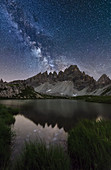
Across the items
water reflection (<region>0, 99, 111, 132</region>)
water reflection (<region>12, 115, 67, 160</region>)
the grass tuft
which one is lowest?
water reflection (<region>0, 99, 111, 132</region>)

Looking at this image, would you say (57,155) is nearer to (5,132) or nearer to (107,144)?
(107,144)

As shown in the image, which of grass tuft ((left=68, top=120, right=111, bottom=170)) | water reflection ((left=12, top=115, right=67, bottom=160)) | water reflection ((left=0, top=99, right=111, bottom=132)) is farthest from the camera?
water reflection ((left=0, top=99, right=111, bottom=132))

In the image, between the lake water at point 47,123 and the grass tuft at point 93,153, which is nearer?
the grass tuft at point 93,153

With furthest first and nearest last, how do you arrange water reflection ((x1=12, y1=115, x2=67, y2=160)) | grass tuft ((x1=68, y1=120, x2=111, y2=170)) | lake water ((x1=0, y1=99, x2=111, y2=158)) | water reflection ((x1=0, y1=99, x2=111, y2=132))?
1. water reflection ((x1=0, y1=99, x2=111, y2=132))
2. lake water ((x1=0, y1=99, x2=111, y2=158))
3. water reflection ((x1=12, y1=115, x2=67, y2=160))
4. grass tuft ((x1=68, y1=120, x2=111, y2=170))

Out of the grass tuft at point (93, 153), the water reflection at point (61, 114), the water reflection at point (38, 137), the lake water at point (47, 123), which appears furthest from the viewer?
the water reflection at point (61, 114)

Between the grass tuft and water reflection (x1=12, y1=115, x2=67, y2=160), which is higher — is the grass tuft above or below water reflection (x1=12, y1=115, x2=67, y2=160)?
above

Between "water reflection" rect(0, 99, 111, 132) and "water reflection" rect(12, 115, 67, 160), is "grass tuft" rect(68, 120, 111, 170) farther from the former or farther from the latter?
"water reflection" rect(0, 99, 111, 132)

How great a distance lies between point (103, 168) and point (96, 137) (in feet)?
4.86

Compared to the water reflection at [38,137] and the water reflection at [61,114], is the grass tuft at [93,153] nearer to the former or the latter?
the water reflection at [38,137]

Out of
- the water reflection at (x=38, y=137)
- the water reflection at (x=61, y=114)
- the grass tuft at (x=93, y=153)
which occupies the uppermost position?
the grass tuft at (x=93, y=153)

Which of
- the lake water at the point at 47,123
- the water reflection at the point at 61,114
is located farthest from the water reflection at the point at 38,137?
the water reflection at the point at 61,114

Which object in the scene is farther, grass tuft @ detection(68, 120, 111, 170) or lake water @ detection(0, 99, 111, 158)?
lake water @ detection(0, 99, 111, 158)

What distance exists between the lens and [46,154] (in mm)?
4211

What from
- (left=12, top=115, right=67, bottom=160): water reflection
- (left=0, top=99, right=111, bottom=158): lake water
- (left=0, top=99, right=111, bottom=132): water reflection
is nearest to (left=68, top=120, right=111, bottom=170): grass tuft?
(left=12, top=115, right=67, bottom=160): water reflection
